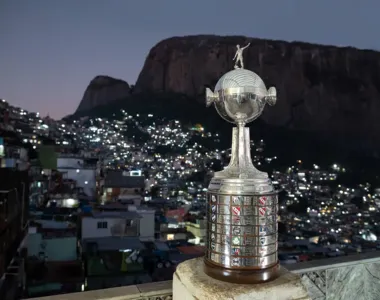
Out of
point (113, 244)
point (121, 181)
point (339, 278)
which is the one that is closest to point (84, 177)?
point (121, 181)

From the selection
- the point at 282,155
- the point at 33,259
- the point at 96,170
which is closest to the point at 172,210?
the point at 96,170

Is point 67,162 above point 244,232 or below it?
below

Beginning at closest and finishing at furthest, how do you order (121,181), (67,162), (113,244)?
(113,244) < (121,181) < (67,162)

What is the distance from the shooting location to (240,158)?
189 cm

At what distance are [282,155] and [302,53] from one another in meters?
36.3

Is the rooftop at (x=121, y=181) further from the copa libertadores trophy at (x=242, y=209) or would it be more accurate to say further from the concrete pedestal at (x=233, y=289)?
the copa libertadores trophy at (x=242, y=209)

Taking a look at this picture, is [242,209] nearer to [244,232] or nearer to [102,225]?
[244,232]

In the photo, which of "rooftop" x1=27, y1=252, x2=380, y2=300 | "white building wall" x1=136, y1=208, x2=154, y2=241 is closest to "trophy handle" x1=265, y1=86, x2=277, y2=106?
"rooftop" x1=27, y1=252, x2=380, y2=300

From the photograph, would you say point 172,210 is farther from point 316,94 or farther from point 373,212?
point 316,94

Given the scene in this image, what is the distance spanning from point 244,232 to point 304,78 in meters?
93.2

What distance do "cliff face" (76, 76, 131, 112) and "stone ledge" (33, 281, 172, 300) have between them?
104043 mm

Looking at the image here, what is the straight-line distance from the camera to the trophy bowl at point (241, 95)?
1.79 m

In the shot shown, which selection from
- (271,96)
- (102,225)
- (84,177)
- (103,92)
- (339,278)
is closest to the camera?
(271,96)

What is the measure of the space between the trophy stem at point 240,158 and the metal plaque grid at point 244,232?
0.15 meters
